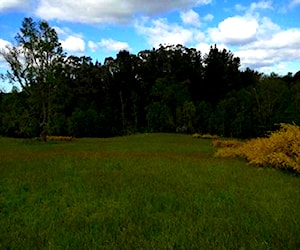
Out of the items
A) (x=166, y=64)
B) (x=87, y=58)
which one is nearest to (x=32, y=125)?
(x=166, y=64)

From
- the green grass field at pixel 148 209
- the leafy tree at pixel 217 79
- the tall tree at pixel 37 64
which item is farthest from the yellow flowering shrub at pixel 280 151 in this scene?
the leafy tree at pixel 217 79


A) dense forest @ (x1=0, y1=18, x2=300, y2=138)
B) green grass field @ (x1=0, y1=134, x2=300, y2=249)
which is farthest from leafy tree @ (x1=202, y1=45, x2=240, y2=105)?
green grass field @ (x1=0, y1=134, x2=300, y2=249)

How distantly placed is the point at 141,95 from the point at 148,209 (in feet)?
266

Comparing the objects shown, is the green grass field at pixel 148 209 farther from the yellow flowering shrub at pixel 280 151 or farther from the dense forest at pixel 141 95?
the dense forest at pixel 141 95

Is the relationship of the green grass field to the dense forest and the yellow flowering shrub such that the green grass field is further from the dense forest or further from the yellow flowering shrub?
the dense forest

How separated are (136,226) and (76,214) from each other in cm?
178

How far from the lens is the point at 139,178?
45.5 feet

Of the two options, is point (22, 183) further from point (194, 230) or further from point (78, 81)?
point (78, 81)

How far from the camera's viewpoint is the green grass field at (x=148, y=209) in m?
7.19

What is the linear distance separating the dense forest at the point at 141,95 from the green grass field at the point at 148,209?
2840cm

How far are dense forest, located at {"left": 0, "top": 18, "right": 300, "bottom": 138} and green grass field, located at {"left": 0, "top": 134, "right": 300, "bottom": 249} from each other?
2840cm

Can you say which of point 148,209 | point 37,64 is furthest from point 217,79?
point 148,209

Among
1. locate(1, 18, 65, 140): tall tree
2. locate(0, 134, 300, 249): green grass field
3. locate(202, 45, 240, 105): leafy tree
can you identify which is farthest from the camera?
locate(202, 45, 240, 105): leafy tree

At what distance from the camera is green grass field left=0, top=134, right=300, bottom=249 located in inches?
283
